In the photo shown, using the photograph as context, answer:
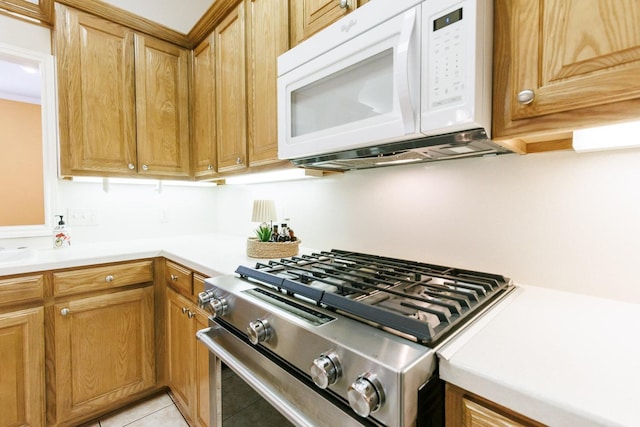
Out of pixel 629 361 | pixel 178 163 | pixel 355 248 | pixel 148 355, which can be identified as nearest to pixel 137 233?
pixel 178 163

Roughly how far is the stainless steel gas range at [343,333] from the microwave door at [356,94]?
1.46 ft

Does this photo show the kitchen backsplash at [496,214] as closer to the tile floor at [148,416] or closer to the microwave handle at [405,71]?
the microwave handle at [405,71]

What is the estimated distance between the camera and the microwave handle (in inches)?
30.4

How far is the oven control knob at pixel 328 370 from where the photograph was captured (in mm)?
597

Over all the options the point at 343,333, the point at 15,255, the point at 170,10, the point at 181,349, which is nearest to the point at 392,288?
the point at 343,333

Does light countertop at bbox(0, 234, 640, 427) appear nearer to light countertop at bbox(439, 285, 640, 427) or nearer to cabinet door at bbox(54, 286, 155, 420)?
light countertop at bbox(439, 285, 640, 427)

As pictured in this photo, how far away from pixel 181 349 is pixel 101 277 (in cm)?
59

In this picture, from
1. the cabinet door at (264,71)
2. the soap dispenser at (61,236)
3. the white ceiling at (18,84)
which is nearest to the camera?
the cabinet door at (264,71)

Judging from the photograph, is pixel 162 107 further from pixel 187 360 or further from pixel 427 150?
pixel 427 150

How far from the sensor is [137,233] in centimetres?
220

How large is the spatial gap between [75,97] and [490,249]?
230 cm

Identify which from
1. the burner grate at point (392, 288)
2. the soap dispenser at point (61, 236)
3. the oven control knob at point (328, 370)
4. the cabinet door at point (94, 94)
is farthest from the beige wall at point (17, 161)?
the oven control knob at point (328, 370)

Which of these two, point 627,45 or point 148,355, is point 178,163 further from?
point 627,45

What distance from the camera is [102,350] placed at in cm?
→ 164
